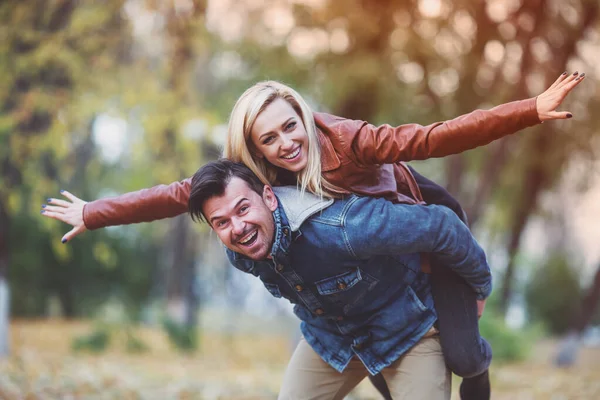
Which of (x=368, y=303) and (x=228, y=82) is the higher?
(x=228, y=82)

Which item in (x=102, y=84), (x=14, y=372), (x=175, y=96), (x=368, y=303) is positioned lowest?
(x=368, y=303)

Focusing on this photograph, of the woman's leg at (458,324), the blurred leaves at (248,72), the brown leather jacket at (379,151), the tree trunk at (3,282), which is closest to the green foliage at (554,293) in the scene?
the blurred leaves at (248,72)

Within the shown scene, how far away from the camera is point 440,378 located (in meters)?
2.48

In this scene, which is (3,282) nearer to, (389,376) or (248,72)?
(248,72)

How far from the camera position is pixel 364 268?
7.84 ft

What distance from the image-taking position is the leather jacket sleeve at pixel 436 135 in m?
2.26

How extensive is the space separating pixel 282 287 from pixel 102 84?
605 cm

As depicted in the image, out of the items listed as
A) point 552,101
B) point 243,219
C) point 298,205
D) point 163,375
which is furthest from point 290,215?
point 163,375

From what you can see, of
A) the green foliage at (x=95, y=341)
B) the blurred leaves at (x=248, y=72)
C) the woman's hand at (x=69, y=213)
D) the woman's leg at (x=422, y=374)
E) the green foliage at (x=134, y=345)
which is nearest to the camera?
the woman's leg at (x=422, y=374)

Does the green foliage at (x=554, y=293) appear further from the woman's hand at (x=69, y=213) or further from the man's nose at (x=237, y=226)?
the man's nose at (x=237, y=226)

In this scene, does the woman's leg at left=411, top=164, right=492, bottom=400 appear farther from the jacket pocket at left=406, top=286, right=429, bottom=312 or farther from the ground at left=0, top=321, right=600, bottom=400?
the ground at left=0, top=321, right=600, bottom=400

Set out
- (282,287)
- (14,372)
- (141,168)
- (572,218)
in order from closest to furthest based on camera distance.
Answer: (282,287) → (14,372) → (141,168) → (572,218)

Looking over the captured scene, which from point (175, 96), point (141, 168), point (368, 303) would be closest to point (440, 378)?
point (368, 303)

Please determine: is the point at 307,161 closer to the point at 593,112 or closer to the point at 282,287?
the point at 282,287
